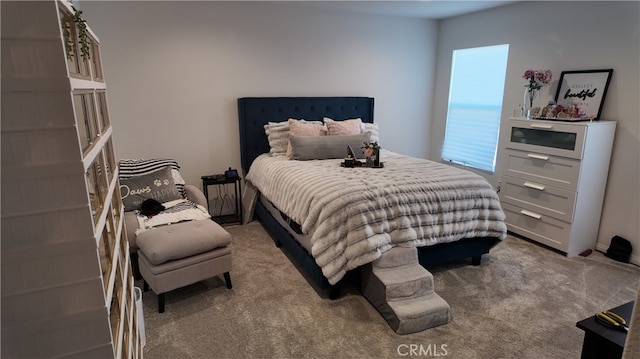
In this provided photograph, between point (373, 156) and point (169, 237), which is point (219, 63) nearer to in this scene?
point (373, 156)

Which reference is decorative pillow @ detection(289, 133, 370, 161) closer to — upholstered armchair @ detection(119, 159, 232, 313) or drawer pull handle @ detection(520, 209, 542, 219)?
upholstered armchair @ detection(119, 159, 232, 313)

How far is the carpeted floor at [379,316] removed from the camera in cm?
217

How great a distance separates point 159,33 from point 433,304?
3.51 meters

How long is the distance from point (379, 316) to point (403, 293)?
236 millimetres

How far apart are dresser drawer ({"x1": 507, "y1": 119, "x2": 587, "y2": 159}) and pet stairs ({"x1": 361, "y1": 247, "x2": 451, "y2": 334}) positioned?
176 cm

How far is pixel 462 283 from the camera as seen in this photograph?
291cm

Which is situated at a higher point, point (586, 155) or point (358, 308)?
point (586, 155)

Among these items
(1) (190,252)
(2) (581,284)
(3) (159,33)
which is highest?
(3) (159,33)

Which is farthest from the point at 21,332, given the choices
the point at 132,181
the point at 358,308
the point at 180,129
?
the point at 180,129

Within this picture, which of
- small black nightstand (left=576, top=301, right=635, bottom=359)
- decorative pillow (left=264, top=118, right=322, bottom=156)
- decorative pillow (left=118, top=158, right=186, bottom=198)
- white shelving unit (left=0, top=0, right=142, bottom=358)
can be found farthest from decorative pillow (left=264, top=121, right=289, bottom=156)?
small black nightstand (left=576, top=301, right=635, bottom=359)

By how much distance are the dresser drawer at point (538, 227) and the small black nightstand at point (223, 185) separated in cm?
282

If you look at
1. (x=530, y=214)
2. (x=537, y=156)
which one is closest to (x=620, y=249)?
(x=530, y=214)

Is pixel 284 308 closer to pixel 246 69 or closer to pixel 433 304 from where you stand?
pixel 433 304

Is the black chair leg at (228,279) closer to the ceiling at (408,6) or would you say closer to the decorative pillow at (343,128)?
the decorative pillow at (343,128)
